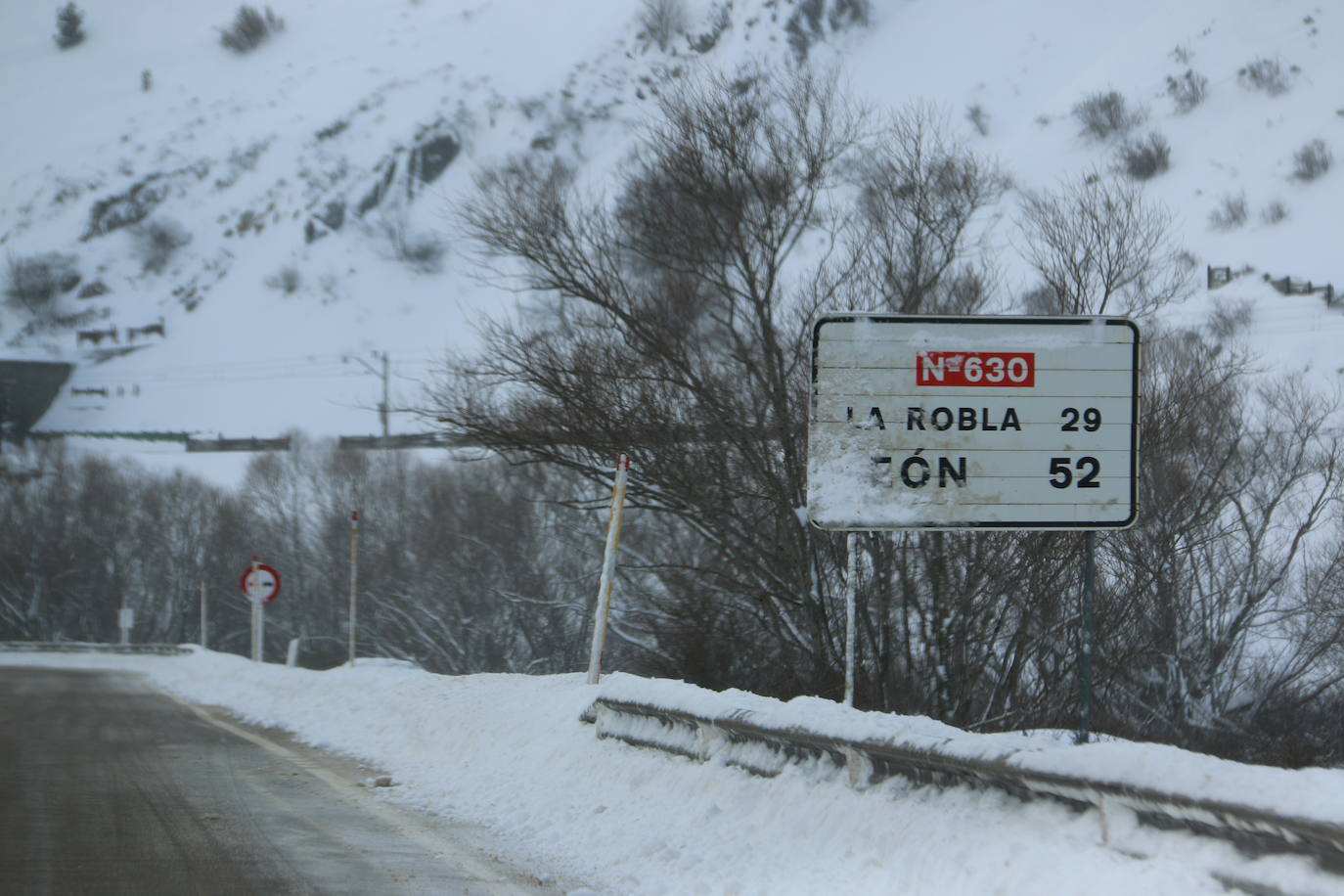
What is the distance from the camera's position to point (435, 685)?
52.7 feet

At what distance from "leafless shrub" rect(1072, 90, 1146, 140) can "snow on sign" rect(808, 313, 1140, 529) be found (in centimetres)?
11014

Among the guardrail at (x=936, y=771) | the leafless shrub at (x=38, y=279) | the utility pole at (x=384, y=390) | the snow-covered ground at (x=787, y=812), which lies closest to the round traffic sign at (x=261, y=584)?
the utility pole at (x=384, y=390)

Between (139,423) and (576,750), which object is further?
(139,423)

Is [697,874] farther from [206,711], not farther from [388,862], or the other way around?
[206,711]

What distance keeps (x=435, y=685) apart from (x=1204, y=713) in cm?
1678

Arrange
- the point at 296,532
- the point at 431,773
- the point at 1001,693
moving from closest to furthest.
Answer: the point at 431,773 → the point at 1001,693 → the point at 296,532

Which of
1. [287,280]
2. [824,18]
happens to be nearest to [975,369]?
[824,18]

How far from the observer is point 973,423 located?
26.1 feet

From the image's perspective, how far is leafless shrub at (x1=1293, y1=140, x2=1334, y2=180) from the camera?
91.2 meters

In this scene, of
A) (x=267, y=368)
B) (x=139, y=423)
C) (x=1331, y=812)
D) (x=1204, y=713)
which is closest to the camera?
(x=1331, y=812)

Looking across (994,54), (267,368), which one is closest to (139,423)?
(267,368)

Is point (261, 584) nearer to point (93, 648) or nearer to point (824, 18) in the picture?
point (93, 648)

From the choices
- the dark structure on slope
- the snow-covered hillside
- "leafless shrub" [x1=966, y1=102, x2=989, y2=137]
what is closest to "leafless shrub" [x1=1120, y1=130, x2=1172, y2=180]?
the snow-covered hillside

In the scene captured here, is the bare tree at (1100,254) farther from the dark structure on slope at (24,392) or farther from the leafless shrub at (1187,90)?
the leafless shrub at (1187,90)
